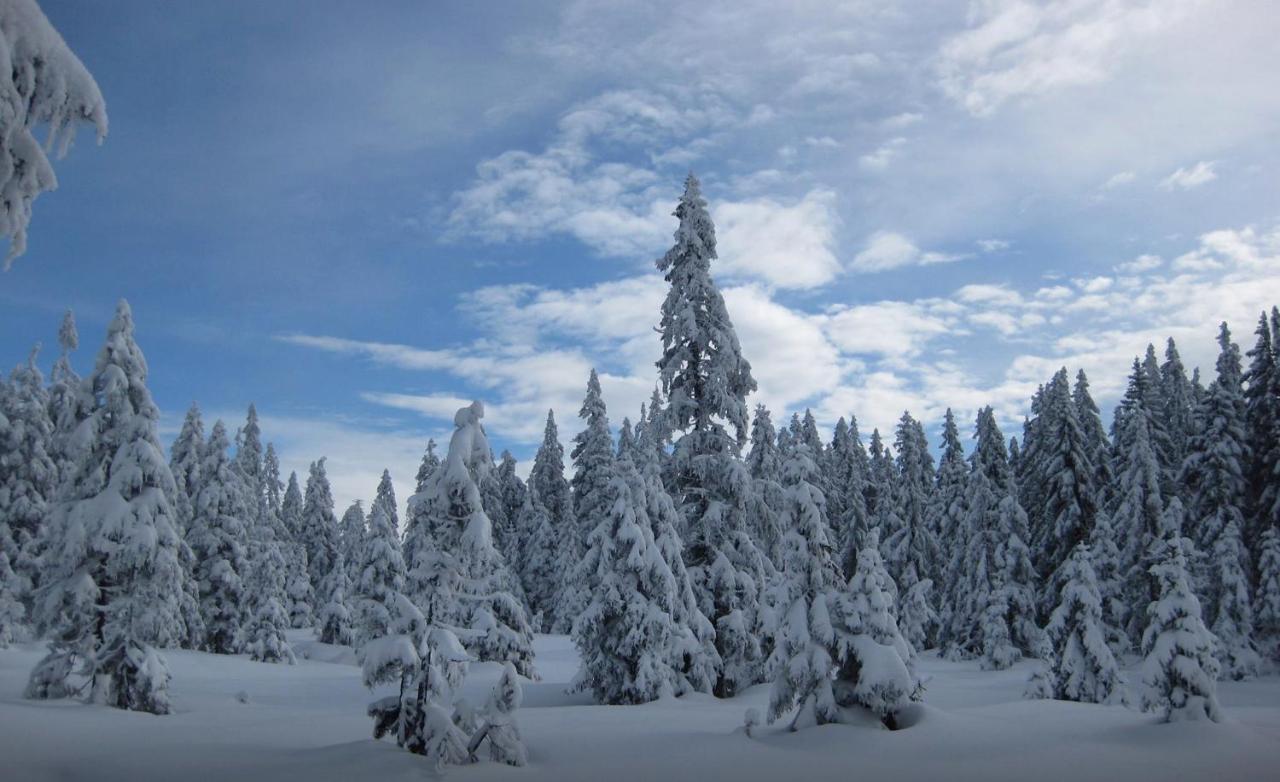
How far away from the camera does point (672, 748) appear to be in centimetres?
1387

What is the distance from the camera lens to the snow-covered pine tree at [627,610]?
21.9 metres

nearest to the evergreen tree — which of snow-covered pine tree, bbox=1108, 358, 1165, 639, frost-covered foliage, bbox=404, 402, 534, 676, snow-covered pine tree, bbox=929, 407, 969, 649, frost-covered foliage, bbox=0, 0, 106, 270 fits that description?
snow-covered pine tree, bbox=1108, 358, 1165, 639

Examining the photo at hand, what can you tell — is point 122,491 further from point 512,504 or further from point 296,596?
point 512,504

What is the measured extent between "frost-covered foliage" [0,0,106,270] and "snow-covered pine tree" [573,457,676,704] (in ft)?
53.5

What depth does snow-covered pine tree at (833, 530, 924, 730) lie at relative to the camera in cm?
1432

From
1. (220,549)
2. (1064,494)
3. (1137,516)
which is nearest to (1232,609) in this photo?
(1137,516)

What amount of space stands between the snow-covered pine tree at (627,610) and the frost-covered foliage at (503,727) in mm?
9410

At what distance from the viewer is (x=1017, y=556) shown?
42.6 m

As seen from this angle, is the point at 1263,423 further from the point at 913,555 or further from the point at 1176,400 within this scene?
the point at 1176,400

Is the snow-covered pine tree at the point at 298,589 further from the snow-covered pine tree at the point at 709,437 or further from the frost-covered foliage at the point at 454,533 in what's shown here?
the frost-covered foliage at the point at 454,533

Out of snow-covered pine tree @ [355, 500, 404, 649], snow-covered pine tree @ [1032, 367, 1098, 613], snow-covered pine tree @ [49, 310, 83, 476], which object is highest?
snow-covered pine tree @ [49, 310, 83, 476]

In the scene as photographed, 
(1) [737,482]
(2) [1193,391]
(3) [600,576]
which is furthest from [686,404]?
(2) [1193,391]

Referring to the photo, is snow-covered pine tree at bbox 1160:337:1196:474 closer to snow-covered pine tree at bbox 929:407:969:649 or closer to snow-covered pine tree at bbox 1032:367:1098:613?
snow-covered pine tree at bbox 929:407:969:649

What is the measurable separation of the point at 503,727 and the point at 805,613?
6460 millimetres
